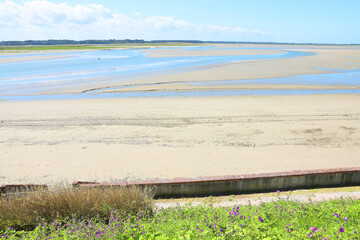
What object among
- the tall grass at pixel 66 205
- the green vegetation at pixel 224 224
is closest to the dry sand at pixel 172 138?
the tall grass at pixel 66 205

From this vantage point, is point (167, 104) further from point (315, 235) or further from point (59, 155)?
point (315, 235)

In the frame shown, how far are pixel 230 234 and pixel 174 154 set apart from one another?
5.84 meters

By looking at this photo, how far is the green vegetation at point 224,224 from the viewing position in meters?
3.96

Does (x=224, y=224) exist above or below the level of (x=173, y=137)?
above

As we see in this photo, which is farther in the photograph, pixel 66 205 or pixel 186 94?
pixel 186 94

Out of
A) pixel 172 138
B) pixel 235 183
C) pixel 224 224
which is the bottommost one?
pixel 172 138

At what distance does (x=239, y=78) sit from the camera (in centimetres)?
2722

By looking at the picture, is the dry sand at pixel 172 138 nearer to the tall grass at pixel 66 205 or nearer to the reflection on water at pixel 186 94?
the tall grass at pixel 66 205

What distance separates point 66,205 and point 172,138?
616 centimetres

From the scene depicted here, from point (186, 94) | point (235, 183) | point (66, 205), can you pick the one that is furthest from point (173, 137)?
point (186, 94)

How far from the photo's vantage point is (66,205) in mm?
5438

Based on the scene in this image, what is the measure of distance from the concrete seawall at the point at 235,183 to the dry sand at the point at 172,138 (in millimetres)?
1460

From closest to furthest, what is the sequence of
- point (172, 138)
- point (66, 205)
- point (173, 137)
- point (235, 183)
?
point (66, 205)
point (235, 183)
point (172, 138)
point (173, 137)

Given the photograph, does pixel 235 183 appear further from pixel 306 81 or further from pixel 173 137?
pixel 306 81
